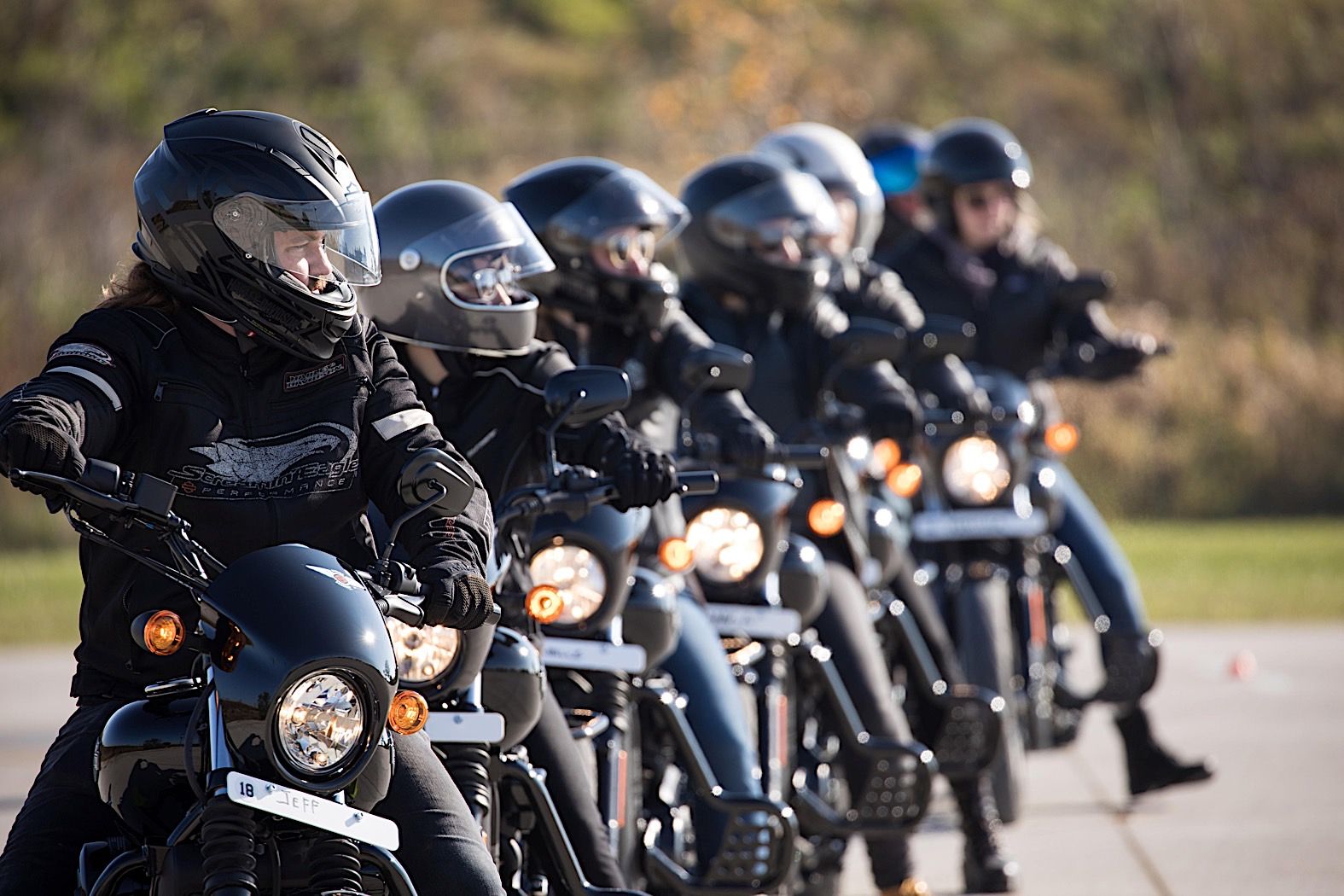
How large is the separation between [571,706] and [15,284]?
1843cm

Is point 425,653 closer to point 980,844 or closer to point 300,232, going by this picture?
point 300,232

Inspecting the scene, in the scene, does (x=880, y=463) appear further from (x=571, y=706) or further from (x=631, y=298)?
(x=571, y=706)

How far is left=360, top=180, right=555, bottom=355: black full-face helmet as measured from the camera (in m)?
4.65

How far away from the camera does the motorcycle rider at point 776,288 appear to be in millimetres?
6574

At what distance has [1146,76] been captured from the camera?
33906 millimetres

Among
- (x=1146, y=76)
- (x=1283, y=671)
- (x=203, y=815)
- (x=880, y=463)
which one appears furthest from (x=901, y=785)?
(x=1146, y=76)

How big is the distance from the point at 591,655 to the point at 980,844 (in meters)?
2.22

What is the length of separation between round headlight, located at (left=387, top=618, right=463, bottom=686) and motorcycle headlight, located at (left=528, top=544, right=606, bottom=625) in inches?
31.5

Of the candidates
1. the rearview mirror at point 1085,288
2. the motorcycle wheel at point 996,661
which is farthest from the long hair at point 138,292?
the rearview mirror at point 1085,288

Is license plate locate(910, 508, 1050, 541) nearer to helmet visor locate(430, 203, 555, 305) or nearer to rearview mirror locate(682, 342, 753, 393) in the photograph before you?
rearview mirror locate(682, 342, 753, 393)

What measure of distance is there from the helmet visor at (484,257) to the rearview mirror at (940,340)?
2.11m

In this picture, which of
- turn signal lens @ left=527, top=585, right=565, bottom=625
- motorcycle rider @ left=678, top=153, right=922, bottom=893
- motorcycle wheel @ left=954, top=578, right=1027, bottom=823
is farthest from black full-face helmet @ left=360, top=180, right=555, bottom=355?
motorcycle wheel @ left=954, top=578, right=1027, bottom=823

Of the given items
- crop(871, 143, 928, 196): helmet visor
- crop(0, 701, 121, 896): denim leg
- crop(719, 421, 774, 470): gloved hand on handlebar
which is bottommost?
crop(0, 701, 121, 896): denim leg

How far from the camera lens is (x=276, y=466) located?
3.59 m
